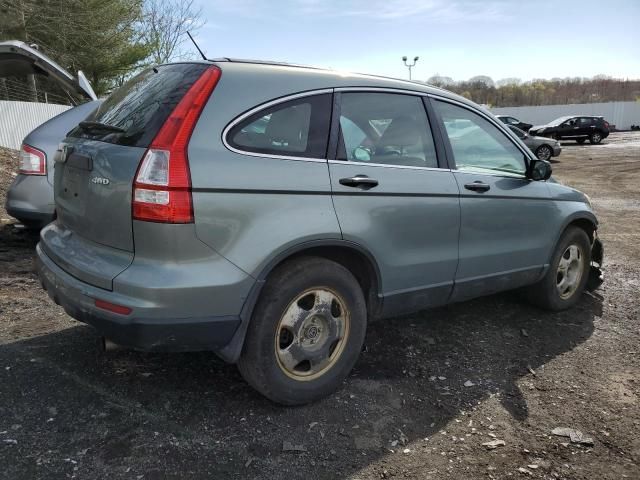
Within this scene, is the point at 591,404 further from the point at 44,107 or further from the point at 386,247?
the point at 44,107

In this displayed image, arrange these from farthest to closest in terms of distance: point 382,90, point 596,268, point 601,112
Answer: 1. point 601,112
2. point 596,268
3. point 382,90

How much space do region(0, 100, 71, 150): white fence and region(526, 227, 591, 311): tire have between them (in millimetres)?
11678

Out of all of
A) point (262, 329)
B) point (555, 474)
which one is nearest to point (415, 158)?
point (262, 329)

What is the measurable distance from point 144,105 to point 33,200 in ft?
10.4

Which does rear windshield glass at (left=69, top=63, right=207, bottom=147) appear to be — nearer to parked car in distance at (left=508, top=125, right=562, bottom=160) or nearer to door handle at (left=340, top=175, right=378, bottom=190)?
door handle at (left=340, top=175, right=378, bottom=190)

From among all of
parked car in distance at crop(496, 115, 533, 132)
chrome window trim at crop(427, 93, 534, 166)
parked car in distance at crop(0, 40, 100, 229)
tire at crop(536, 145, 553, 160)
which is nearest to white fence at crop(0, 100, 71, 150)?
parked car in distance at crop(0, 40, 100, 229)

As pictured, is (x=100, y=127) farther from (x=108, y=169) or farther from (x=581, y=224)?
(x=581, y=224)

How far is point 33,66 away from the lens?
669 cm

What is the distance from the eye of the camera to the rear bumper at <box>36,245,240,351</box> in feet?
8.18

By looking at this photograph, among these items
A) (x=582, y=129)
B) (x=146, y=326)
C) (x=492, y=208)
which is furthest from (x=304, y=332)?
(x=582, y=129)

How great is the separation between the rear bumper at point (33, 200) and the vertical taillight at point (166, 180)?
3.32m

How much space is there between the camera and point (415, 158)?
3.46m

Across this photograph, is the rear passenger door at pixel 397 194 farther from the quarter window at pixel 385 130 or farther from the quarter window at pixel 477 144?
the quarter window at pixel 477 144

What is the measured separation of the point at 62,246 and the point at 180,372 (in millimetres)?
1036
